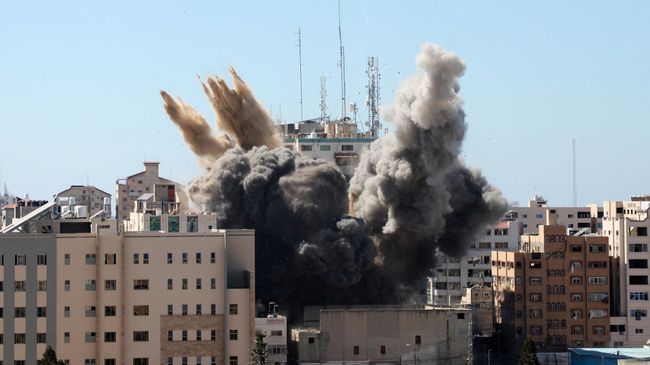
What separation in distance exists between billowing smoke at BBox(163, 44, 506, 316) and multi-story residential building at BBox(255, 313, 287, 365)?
818 centimetres

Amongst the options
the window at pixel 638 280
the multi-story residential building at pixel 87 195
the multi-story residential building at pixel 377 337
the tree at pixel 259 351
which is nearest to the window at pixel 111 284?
the tree at pixel 259 351

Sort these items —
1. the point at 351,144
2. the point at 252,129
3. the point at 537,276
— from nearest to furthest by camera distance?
the point at 537,276 → the point at 252,129 → the point at 351,144

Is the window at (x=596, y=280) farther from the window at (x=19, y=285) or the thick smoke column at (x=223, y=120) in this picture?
the window at (x=19, y=285)

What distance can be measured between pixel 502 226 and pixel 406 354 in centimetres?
3170

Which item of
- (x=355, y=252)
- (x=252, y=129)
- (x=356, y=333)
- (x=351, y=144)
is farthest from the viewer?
(x=351, y=144)

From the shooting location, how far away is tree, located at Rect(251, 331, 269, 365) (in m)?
67.7

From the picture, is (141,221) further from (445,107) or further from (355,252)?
(445,107)

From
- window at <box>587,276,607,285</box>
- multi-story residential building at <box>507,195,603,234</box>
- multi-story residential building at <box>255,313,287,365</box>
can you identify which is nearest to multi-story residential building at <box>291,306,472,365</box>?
multi-story residential building at <box>255,313,287,365</box>

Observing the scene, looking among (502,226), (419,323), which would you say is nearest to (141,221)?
(419,323)

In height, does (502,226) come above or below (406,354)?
above

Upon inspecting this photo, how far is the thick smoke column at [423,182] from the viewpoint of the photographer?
82.3 meters

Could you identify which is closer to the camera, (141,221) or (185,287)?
(185,287)

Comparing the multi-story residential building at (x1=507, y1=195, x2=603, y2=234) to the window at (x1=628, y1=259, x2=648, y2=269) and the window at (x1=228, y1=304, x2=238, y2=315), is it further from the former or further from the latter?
the window at (x1=228, y1=304, x2=238, y2=315)

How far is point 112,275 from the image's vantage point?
68.8 meters
